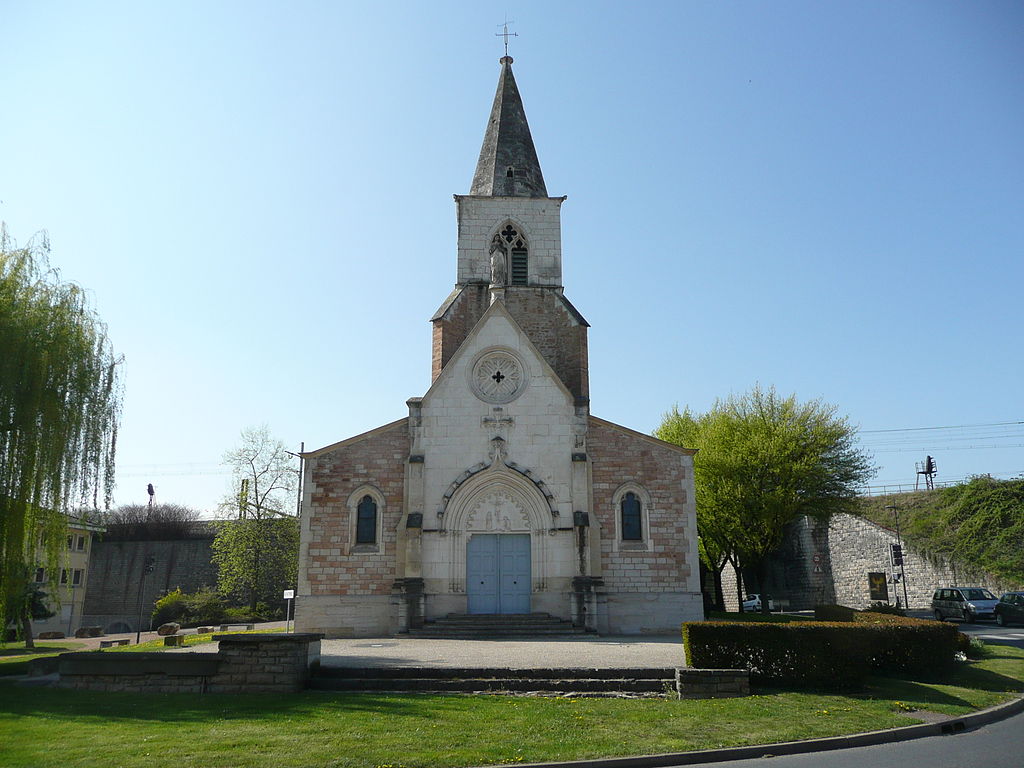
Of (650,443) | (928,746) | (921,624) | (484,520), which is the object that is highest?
(650,443)

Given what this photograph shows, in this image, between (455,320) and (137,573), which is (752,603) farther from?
(137,573)

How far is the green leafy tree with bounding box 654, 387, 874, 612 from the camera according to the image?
29.3 m

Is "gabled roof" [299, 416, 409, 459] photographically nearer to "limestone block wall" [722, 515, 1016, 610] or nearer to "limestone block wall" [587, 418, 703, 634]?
"limestone block wall" [587, 418, 703, 634]

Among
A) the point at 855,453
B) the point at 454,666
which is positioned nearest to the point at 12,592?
the point at 454,666

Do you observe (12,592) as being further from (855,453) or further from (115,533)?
(115,533)

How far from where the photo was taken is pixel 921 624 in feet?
45.4

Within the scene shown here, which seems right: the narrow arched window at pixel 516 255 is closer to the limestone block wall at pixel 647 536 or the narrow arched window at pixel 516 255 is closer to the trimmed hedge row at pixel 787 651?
the limestone block wall at pixel 647 536

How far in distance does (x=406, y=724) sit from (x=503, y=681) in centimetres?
307

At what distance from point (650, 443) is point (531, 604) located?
616 cm

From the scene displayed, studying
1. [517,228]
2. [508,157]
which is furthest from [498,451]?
[508,157]

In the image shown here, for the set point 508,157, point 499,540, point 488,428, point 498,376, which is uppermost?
point 508,157

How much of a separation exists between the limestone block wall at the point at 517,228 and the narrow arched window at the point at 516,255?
208 millimetres

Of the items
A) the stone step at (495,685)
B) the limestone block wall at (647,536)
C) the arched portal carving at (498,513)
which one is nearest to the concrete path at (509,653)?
the stone step at (495,685)

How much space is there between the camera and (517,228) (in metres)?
30.4
